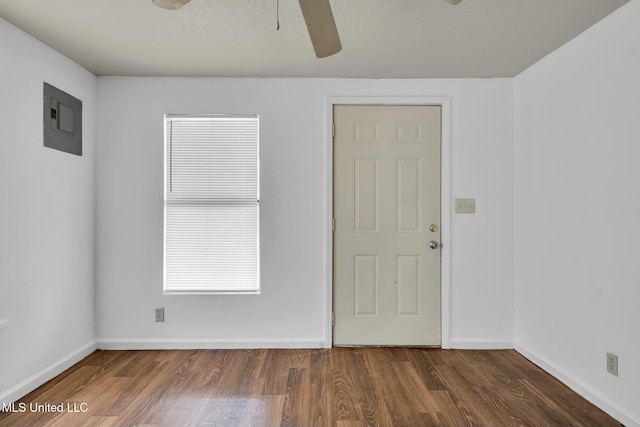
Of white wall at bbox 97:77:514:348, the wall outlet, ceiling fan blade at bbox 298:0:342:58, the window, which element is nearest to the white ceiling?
white wall at bbox 97:77:514:348

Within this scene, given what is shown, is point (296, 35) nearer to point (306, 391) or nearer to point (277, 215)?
point (277, 215)

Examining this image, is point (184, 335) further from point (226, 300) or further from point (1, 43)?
point (1, 43)

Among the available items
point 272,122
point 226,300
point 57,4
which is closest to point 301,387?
point 226,300

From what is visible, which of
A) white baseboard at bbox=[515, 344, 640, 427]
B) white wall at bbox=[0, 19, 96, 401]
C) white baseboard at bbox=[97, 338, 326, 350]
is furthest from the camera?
white baseboard at bbox=[97, 338, 326, 350]

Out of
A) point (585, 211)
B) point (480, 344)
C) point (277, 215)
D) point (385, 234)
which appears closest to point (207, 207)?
point (277, 215)

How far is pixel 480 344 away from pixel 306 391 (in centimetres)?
164

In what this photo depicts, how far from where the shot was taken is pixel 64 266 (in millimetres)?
2955

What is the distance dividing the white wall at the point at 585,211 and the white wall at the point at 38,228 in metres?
3.55

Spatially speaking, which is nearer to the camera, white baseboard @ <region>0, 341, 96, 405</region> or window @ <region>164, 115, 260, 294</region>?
white baseboard @ <region>0, 341, 96, 405</region>

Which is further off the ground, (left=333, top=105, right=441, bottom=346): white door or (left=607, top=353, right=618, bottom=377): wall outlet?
(left=333, top=105, right=441, bottom=346): white door

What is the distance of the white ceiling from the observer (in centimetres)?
224

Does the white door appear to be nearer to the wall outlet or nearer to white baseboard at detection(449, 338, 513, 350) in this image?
white baseboard at detection(449, 338, 513, 350)

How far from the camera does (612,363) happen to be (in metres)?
2.32

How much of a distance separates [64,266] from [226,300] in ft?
4.03
